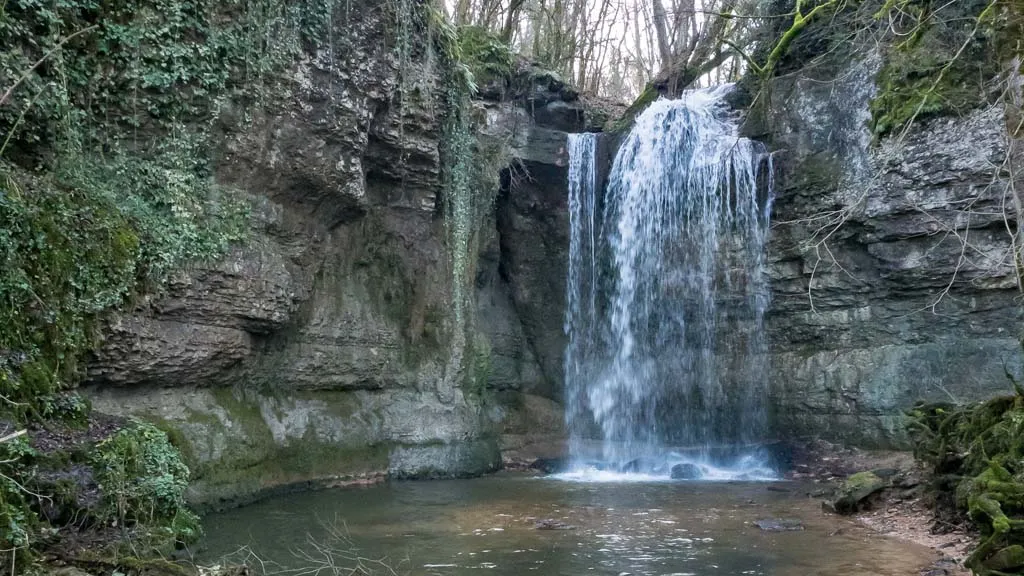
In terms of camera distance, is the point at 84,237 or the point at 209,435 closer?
the point at 84,237

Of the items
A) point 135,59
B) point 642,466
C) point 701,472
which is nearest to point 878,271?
point 701,472

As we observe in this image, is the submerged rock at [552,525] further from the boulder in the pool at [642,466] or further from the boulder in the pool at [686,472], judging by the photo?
the boulder in the pool at [642,466]

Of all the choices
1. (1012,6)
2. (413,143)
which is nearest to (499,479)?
(413,143)

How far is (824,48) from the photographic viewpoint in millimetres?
14172

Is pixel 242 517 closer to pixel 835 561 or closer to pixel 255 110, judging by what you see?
pixel 255 110

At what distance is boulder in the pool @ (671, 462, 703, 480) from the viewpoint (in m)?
12.3

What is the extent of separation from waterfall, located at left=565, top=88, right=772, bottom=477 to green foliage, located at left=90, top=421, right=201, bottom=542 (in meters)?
8.64

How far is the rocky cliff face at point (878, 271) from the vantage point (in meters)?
11.5

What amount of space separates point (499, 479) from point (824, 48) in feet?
31.8

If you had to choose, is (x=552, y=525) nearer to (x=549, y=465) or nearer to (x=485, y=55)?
(x=549, y=465)

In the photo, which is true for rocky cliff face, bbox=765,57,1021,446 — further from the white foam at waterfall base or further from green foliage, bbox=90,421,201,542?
green foliage, bbox=90,421,201,542

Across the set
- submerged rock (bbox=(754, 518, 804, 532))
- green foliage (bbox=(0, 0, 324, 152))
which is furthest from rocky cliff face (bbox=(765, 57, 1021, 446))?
green foliage (bbox=(0, 0, 324, 152))

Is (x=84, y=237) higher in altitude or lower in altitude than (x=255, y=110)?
lower

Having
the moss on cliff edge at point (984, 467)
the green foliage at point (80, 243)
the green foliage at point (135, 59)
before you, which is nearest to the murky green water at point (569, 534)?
the moss on cliff edge at point (984, 467)
